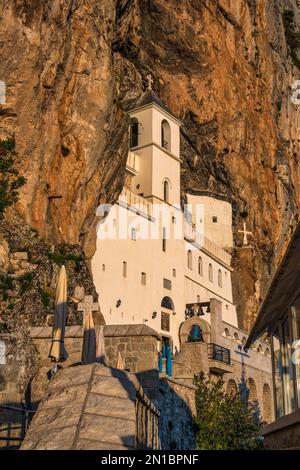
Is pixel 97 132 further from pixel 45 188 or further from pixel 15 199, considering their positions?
pixel 15 199

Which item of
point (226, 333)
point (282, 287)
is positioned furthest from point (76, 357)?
point (226, 333)

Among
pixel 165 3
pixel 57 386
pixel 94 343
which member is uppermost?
pixel 165 3

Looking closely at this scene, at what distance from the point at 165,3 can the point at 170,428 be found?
1357 inches

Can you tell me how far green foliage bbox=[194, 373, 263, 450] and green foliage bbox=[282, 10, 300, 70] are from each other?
44.4 m

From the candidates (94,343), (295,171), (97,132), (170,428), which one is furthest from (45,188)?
(295,171)

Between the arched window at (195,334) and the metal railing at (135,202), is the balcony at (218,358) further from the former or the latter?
the metal railing at (135,202)

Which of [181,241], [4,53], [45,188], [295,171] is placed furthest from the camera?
[295,171]

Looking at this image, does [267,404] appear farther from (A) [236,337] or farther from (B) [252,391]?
(A) [236,337]

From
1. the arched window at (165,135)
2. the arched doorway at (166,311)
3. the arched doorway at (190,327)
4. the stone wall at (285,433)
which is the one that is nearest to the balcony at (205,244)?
the arched doorway at (166,311)

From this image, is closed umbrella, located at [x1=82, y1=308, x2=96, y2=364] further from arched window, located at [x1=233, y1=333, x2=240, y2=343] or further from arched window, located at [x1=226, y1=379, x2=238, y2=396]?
arched window, located at [x1=233, y1=333, x2=240, y2=343]

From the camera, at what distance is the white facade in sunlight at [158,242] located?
31969 millimetres

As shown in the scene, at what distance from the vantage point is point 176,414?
1703cm

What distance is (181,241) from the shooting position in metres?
39.0

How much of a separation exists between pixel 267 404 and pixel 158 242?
1182cm
